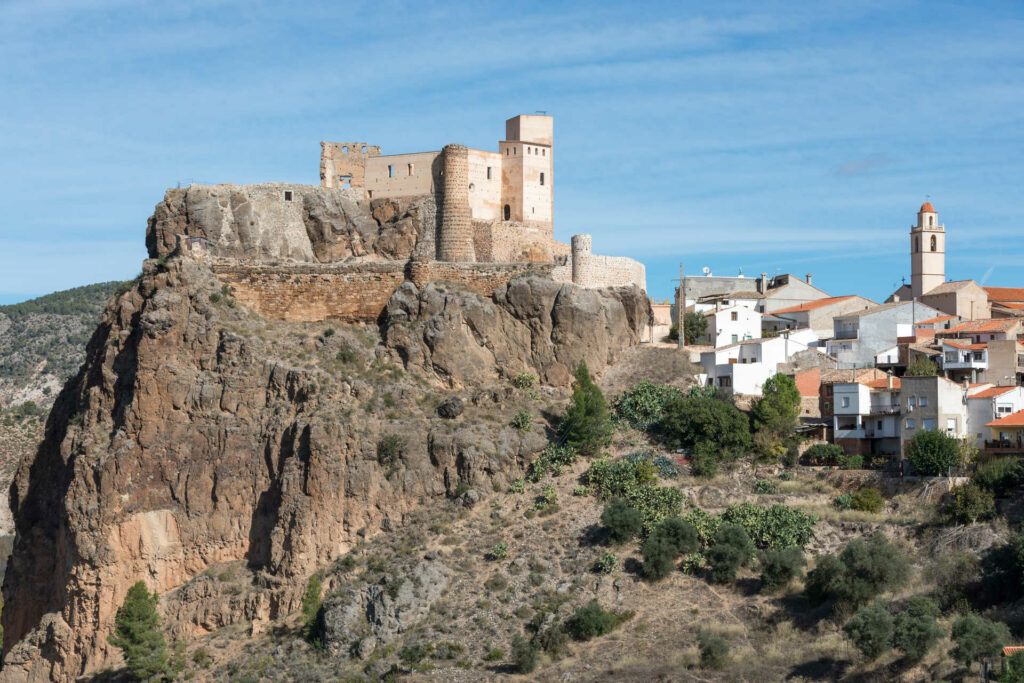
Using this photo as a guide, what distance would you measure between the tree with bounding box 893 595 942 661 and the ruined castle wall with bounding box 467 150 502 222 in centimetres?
2569

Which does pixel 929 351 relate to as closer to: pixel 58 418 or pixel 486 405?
pixel 486 405

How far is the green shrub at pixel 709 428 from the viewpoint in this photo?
1892 inches

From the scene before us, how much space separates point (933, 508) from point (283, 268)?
2500 cm

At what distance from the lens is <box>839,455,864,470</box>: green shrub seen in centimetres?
4684

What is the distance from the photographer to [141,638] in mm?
42438

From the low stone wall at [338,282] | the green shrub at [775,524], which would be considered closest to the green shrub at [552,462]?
the green shrub at [775,524]

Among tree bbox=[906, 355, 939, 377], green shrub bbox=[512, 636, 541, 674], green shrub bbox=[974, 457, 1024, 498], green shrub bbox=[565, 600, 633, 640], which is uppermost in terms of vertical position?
tree bbox=[906, 355, 939, 377]

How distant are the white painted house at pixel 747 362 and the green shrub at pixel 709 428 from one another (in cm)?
393

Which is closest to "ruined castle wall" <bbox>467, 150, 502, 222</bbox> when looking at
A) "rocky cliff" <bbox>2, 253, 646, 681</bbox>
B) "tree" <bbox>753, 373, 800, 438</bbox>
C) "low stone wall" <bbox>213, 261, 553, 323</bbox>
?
"low stone wall" <bbox>213, 261, 553, 323</bbox>

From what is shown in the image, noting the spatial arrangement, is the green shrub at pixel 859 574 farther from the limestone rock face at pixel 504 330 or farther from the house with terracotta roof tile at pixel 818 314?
the house with terracotta roof tile at pixel 818 314

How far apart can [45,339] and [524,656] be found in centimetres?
9764

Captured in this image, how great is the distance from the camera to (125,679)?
43688 mm

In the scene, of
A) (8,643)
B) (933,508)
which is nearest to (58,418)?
(8,643)

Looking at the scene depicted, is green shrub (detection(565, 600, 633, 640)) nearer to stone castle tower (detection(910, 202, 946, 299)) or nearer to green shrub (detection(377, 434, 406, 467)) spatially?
green shrub (detection(377, 434, 406, 467))
